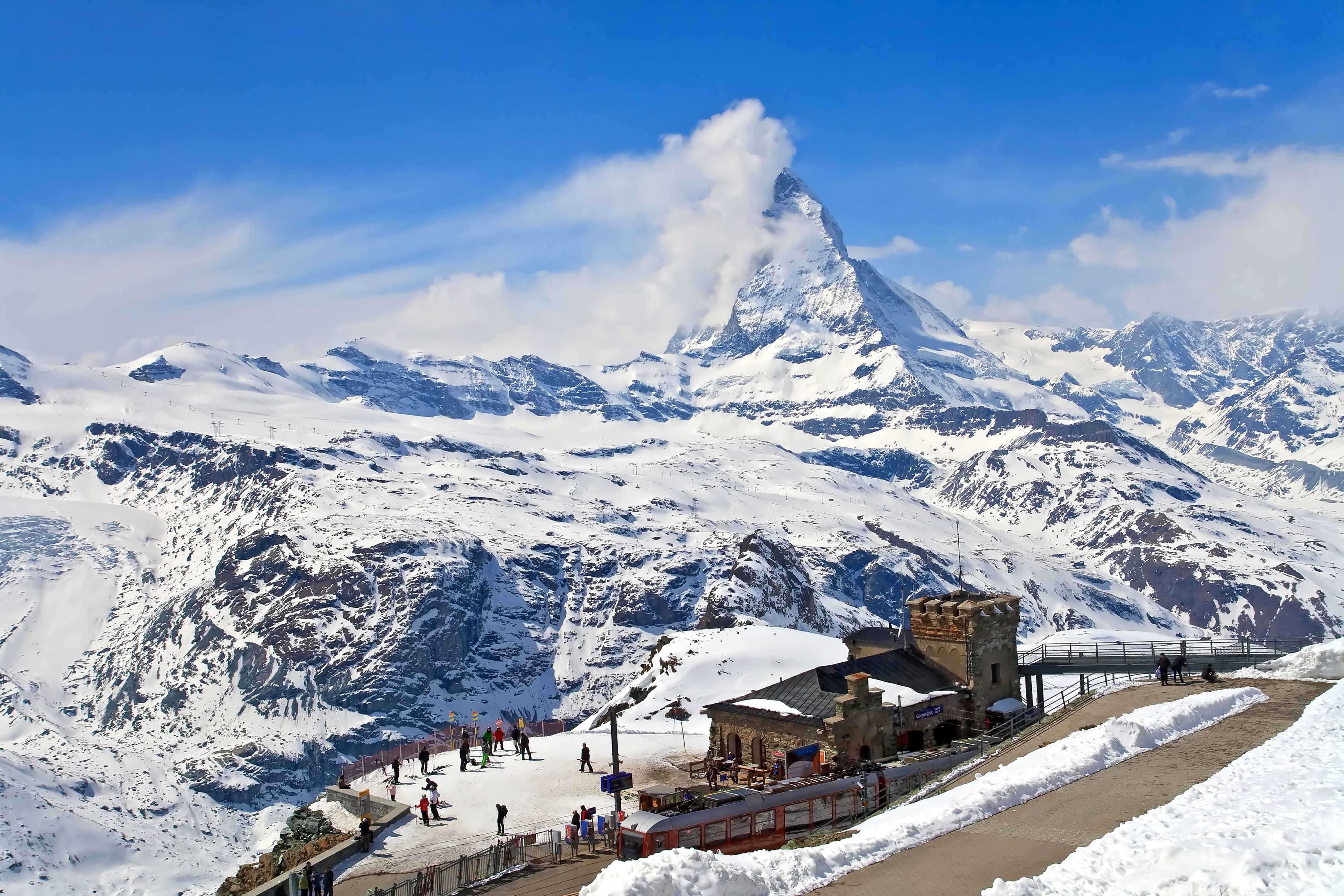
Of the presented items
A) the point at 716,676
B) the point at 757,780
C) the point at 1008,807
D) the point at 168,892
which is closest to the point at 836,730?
the point at 757,780

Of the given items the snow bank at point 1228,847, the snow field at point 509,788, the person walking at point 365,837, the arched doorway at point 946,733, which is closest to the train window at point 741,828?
the snow field at point 509,788

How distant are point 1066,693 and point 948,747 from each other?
2672 cm

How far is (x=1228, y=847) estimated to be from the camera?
65.4 feet

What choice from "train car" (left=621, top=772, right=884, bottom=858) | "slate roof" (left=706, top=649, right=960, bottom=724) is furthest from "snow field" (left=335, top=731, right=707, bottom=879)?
"train car" (left=621, top=772, right=884, bottom=858)

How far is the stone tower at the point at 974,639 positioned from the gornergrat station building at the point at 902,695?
0.05 meters

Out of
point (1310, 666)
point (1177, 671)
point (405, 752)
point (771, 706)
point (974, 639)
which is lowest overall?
point (405, 752)

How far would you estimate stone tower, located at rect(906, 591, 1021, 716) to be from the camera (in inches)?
2077

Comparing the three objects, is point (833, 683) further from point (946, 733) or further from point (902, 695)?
point (946, 733)

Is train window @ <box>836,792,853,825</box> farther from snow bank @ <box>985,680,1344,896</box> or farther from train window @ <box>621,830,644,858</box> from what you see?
snow bank @ <box>985,680,1344,896</box>

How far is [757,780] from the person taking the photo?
4247 cm

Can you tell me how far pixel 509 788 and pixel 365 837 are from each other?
9.92 meters

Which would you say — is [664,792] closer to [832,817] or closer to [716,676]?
[832,817]

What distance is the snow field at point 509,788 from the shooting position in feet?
120

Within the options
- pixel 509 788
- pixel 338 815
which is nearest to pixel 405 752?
pixel 509 788
